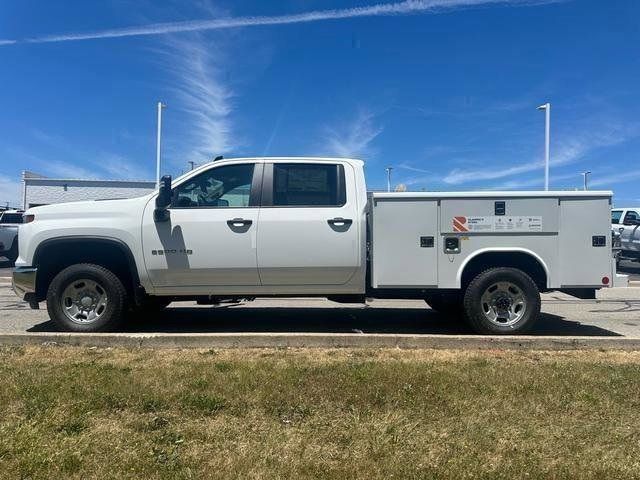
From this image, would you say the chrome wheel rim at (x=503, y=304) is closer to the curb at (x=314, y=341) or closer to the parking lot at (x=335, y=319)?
the curb at (x=314, y=341)

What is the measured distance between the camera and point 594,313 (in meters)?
8.98

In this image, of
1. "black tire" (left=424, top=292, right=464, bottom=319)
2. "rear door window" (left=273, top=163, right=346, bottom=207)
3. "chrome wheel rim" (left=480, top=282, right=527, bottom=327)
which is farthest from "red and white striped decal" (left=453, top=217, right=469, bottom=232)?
"rear door window" (left=273, top=163, right=346, bottom=207)

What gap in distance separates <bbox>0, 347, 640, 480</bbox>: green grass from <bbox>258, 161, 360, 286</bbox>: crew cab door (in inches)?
47.3

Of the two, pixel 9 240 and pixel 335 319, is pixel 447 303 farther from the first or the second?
pixel 9 240

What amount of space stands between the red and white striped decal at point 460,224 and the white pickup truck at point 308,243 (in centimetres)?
1

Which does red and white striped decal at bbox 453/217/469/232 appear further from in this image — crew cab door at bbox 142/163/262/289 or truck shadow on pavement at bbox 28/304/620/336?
crew cab door at bbox 142/163/262/289

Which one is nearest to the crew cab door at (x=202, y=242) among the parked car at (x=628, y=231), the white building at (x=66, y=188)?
the parked car at (x=628, y=231)

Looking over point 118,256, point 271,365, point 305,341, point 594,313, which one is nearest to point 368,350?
point 305,341

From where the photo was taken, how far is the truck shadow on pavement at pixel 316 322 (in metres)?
7.12

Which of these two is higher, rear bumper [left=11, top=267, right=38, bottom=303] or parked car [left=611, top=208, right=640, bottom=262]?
parked car [left=611, top=208, right=640, bottom=262]

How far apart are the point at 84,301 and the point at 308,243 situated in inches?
105

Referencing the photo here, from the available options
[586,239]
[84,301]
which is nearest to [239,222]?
[84,301]

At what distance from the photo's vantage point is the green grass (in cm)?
312

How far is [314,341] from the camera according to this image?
605cm
